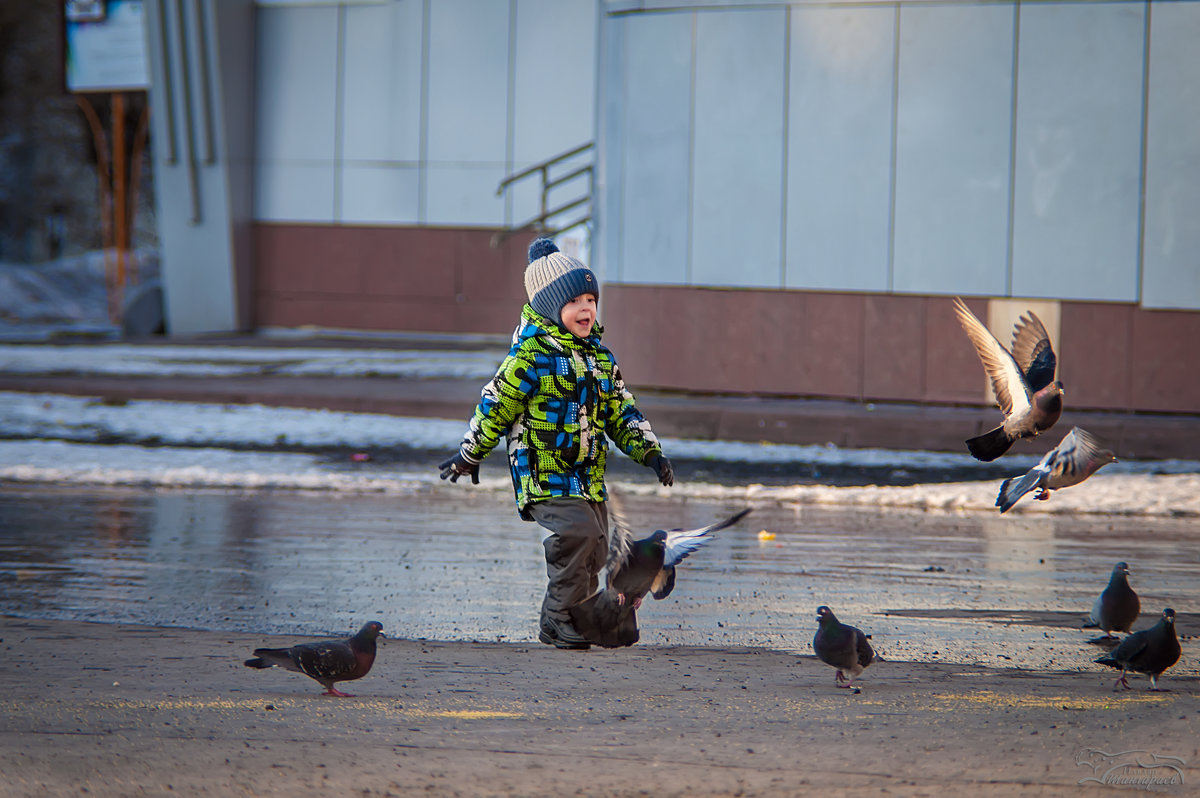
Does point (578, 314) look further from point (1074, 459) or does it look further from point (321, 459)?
point (321, 459)

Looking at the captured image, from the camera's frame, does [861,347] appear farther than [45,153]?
No

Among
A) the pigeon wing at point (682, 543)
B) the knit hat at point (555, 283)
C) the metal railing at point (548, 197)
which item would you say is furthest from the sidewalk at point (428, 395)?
the knit hat at point (555, 283)

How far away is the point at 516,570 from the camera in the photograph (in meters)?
7.63

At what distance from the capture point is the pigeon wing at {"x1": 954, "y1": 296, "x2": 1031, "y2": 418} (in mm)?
5672

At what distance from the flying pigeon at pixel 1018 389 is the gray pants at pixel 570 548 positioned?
5.35 feet

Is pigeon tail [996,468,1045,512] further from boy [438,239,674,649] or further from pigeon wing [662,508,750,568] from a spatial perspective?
boy [438,239,674,649]

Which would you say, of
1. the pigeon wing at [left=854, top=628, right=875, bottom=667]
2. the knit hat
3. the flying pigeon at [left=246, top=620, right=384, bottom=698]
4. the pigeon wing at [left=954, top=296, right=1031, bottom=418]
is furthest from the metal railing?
the flying pigeon at [left=246, top=620, right=384, bottom=698]

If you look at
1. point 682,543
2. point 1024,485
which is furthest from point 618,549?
point 1024,485

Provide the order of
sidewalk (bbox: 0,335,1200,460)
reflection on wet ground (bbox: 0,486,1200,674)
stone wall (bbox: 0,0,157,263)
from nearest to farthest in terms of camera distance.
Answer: reflection on wet ground (bbox: 0,486,1200,674)
sidewalk (bbox: 0,335,1200,460)
stone wall (bbox: 0,0,157,263)

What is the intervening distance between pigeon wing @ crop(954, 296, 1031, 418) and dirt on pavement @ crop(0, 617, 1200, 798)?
1.18m

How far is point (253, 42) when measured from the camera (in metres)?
23.6

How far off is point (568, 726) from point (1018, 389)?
8.53 ft

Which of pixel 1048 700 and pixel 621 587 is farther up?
pixel 621 587

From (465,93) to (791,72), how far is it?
965 centimetres
